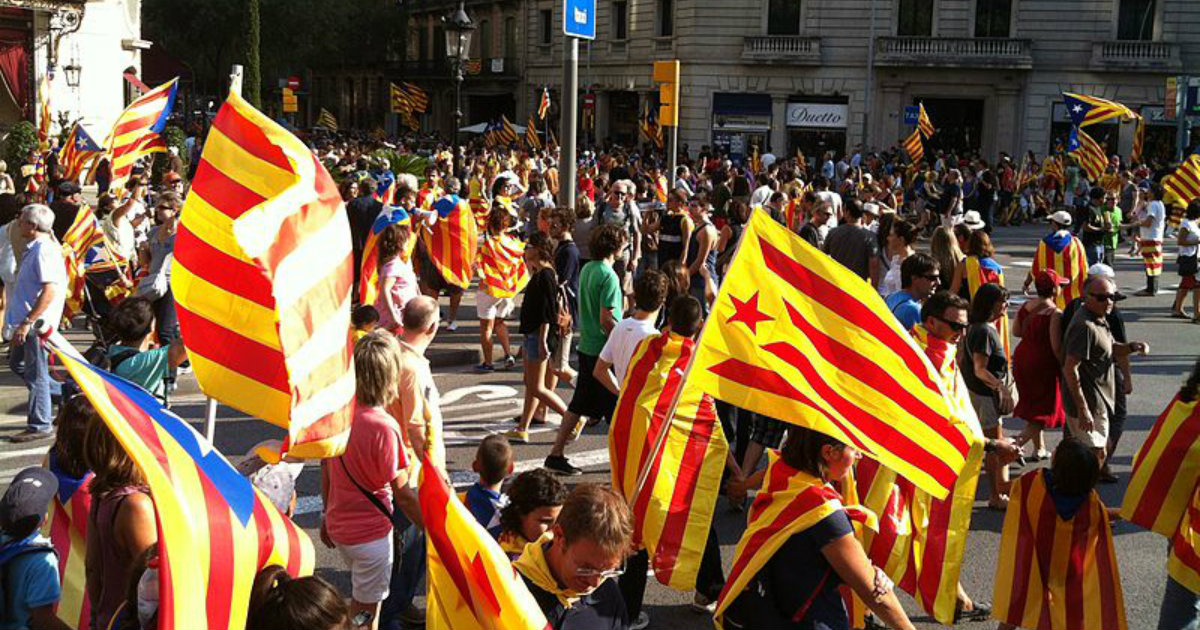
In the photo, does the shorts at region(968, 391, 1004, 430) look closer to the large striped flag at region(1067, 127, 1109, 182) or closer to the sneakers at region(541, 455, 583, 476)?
the sneakers at region(541, 455, 583, 476)

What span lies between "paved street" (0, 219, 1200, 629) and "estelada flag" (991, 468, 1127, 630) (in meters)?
1.00

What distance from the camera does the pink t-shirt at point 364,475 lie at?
5250 millimetres

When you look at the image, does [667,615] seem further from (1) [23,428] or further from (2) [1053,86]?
(2) [1053,86]

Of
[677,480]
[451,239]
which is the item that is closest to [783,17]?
[451,239]

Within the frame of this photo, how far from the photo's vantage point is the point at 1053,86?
43.7m

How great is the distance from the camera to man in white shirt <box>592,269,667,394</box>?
740cm

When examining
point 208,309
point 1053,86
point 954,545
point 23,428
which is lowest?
point 23,428

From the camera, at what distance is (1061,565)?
5.33 m

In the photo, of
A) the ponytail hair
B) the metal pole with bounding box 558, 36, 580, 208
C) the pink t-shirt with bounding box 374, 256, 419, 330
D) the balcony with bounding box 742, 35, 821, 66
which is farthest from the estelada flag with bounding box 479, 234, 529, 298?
the balcony with bounding box 742, 35, 821, 66

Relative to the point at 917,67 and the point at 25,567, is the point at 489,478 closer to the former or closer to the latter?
the point at 25,567

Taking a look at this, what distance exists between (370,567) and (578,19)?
9.39 m

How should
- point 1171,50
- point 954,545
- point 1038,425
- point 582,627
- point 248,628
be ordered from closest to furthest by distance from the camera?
point 248,628
point 582,627
point 954,545
point 1038,425
point 1171,50

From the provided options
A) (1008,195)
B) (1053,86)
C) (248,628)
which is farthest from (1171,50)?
(248,628)

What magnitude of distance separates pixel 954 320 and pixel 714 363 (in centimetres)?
265
